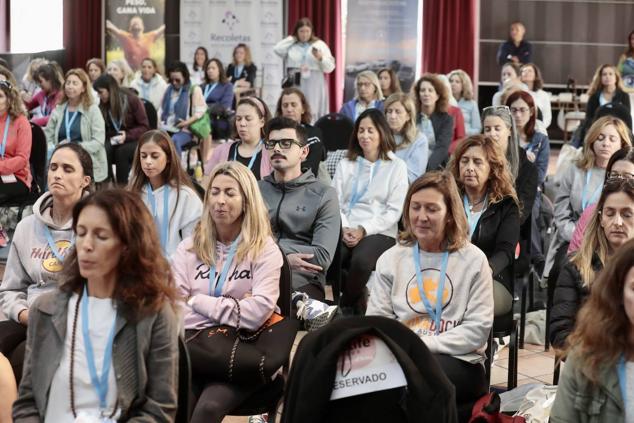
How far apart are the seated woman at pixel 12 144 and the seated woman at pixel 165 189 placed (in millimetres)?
1838

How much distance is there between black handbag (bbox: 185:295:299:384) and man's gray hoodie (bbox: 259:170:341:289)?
1035 mm

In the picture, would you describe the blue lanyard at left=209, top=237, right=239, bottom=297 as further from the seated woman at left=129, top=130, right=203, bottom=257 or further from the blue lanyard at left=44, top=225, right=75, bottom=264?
the seated woman at left=129, top=130, right=203, bottom=257

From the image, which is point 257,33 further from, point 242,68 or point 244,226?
point 244,226

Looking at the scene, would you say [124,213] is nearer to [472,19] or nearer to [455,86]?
[455,86]

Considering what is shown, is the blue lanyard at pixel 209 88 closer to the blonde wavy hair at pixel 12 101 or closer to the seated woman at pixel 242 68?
the seated woman at pixel 242 68

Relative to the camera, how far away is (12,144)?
18.6 feet

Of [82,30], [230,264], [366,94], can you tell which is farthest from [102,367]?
[82,30]

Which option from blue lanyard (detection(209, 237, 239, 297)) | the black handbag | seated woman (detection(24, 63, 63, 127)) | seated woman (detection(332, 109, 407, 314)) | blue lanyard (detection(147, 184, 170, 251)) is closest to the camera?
the black handbag

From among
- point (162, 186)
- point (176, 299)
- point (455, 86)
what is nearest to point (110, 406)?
point (176, 299)

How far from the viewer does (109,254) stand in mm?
2295

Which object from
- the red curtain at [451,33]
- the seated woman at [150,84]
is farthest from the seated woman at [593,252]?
the red curtain at [451,33]

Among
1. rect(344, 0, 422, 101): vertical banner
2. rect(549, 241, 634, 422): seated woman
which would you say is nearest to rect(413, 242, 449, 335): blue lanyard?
rect(549, 241, 634, 422): seated woman

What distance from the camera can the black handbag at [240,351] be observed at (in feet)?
9.43

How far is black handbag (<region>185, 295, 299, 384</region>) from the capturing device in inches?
113
